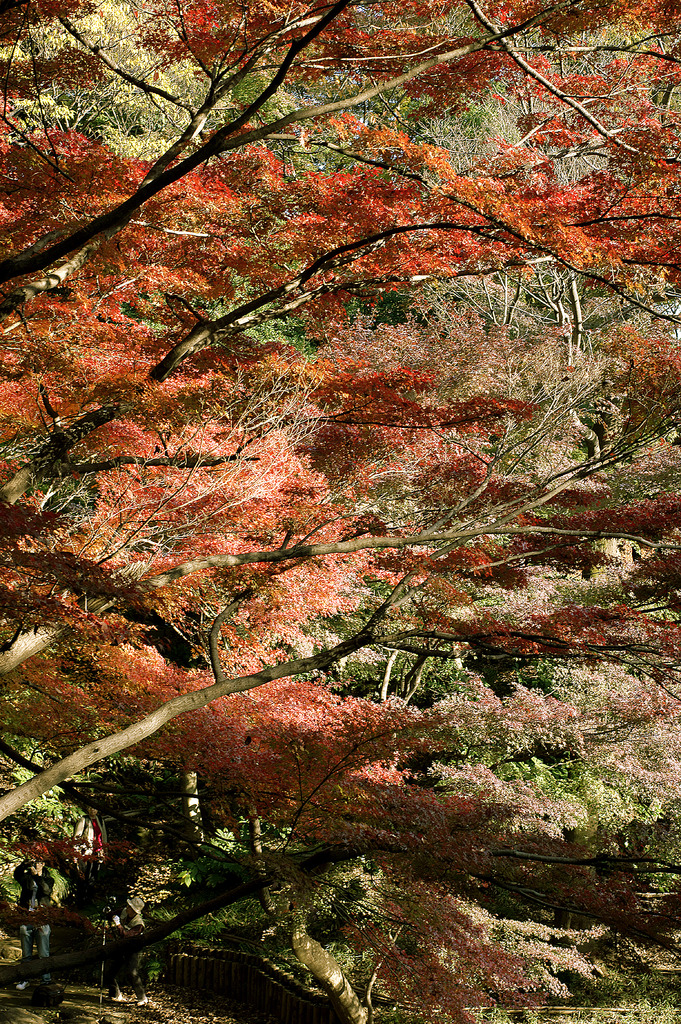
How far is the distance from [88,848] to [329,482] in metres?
4.72

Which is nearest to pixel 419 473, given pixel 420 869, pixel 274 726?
pixel 274 726

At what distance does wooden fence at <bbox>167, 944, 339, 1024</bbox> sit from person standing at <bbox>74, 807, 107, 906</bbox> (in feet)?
5.10

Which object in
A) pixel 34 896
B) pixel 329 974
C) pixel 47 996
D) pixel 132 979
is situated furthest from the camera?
pixel 132 979

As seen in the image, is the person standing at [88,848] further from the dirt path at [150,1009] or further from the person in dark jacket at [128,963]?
the dirt path at [150,1009]

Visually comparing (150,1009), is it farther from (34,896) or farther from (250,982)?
(34,896)

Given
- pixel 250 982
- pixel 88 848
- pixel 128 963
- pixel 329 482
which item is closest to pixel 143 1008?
pixel 128 963

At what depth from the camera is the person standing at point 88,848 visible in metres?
7.77

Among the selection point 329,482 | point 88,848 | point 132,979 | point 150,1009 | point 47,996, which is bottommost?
point 150,1009

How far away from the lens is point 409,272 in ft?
18.0

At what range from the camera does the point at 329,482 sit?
7.99m

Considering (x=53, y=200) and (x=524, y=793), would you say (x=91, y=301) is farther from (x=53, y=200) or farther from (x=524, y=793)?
(x=524, y=793)

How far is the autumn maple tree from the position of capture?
452 cm

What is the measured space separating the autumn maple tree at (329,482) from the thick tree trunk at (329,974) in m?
0.03

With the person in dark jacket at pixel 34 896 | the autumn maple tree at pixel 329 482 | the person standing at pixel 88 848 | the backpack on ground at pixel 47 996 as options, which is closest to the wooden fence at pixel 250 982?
the autumn maple tree at pixel 329 482
